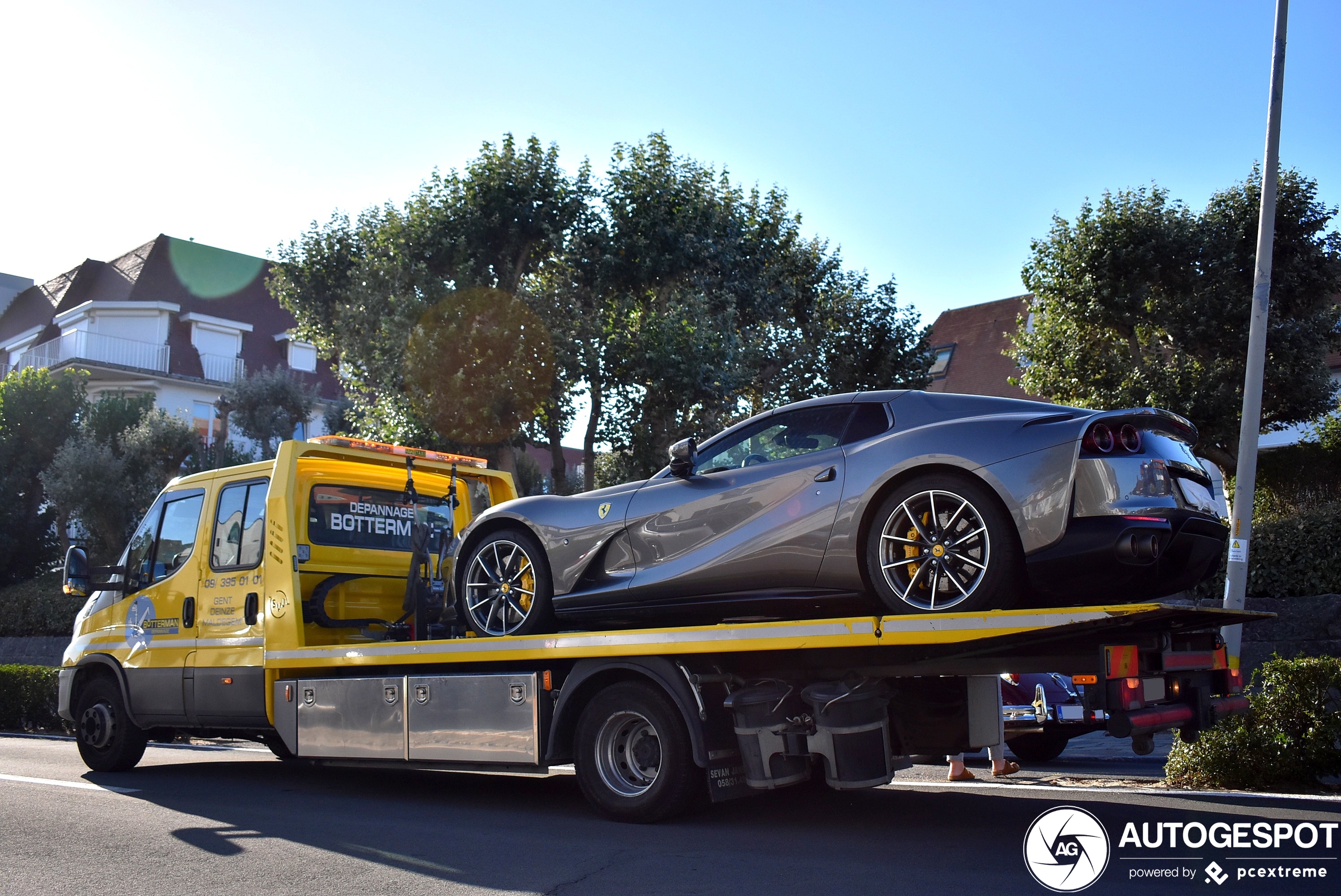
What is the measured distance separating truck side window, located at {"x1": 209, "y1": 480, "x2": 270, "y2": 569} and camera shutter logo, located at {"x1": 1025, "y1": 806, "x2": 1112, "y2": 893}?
580cm

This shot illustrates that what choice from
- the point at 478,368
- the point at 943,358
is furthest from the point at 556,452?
the point at 943,358

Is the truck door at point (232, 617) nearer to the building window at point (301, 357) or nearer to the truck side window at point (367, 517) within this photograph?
the truck side window at point (367, 517)

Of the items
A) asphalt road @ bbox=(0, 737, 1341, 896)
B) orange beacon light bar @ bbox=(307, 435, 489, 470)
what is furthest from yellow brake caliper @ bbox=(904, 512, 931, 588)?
orange beacon light bar @ bbox=(307, 435, 489, 470)

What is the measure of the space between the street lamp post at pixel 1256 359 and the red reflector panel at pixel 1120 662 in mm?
5446

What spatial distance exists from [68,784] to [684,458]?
5812 millimetres

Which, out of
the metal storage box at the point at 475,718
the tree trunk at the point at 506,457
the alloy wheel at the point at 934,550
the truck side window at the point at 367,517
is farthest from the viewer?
the tree trunk at the point at 506,457

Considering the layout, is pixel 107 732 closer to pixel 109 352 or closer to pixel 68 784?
pixel 68 784

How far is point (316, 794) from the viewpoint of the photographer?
8242mm

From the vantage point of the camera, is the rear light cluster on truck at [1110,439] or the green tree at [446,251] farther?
the green tree at [446,251]

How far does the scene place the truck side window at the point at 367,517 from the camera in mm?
8656

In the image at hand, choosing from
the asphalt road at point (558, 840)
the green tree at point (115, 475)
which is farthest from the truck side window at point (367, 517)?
the green tree at point (115, 475)

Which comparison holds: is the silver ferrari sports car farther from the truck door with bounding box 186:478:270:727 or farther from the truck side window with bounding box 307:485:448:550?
the truck door with bounding box 186:478:270:727

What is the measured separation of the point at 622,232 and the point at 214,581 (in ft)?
34.0

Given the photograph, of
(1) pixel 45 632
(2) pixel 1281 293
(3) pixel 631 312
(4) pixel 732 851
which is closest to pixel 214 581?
(4) pixel 732 851
